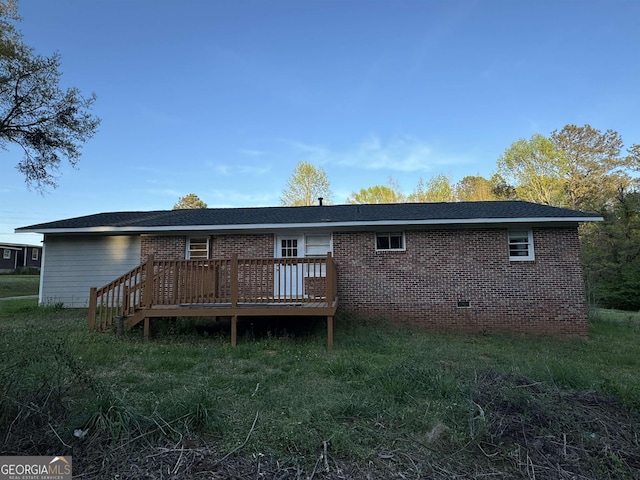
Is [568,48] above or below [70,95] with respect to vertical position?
above

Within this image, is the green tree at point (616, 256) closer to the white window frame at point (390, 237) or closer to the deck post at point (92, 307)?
the white window frame at point (390, 237)

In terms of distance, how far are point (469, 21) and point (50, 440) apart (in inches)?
640

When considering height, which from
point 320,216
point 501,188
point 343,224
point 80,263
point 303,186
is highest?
point 303,186

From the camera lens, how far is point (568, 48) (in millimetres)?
13367

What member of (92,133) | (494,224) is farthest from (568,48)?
(92,133)

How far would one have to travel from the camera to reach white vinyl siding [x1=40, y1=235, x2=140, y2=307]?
37.6ft

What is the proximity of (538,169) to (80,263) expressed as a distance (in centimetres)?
3084

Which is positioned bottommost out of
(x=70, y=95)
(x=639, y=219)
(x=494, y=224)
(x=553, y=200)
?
(x=494, y=224)

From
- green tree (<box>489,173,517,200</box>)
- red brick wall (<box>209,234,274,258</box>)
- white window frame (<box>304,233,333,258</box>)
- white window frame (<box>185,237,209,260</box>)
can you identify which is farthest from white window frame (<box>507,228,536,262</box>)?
green tree (<box>489,173,517,200</box>)

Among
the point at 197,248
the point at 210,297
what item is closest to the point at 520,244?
the point at 210,297

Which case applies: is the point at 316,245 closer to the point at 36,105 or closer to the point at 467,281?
the point at 467,281

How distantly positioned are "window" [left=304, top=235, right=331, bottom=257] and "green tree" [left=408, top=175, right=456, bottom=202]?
79.9ft

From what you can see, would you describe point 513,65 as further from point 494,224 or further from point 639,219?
point 639,219

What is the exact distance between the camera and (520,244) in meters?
9.63
